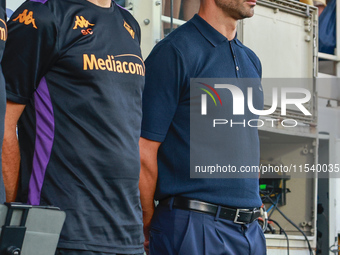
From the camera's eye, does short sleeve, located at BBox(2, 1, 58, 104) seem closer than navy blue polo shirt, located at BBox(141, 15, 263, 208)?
Yes

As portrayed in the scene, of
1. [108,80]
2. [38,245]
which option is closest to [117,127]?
[108,80]

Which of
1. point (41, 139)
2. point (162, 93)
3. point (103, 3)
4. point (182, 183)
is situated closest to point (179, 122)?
point (162, 93)

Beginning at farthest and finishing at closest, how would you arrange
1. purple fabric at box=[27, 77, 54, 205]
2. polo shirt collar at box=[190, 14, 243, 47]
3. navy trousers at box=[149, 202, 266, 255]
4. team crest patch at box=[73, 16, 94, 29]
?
polo shirt collar at box=[190, 14, 243, 47] → navy trousers at box=[149, 202, 266, 255] → team crest patch at box=[73, 16, 94, 29] → purple fabric at box=[27, 77, 54, 205]

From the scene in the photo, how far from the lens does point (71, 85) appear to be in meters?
2.18

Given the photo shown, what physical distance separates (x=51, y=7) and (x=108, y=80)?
0.28 meters

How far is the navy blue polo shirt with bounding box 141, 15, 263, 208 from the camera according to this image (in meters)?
2.78

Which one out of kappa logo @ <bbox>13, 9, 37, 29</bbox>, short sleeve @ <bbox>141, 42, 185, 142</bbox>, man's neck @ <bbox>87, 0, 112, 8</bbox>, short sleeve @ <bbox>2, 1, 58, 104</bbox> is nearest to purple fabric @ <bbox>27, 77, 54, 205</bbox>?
short sleeve @ <bbox>2, 1, 58, 104</bbox>

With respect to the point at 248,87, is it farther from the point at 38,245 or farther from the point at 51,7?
the point at 38,245

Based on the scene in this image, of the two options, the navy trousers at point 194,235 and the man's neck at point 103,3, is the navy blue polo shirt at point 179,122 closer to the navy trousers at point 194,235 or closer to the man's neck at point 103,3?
the navy trousers at point 194,235

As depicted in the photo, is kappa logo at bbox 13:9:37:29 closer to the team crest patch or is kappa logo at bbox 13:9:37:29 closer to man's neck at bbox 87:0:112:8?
the team crest patch

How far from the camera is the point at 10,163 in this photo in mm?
2121

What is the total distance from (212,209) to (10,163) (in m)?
0.94

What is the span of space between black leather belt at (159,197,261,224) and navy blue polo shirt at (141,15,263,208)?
0.07ft

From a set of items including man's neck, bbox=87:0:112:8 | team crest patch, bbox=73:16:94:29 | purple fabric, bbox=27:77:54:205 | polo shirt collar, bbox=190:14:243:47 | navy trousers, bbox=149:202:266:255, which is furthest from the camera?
polo shirt collar, bbox=190:14:243:47
